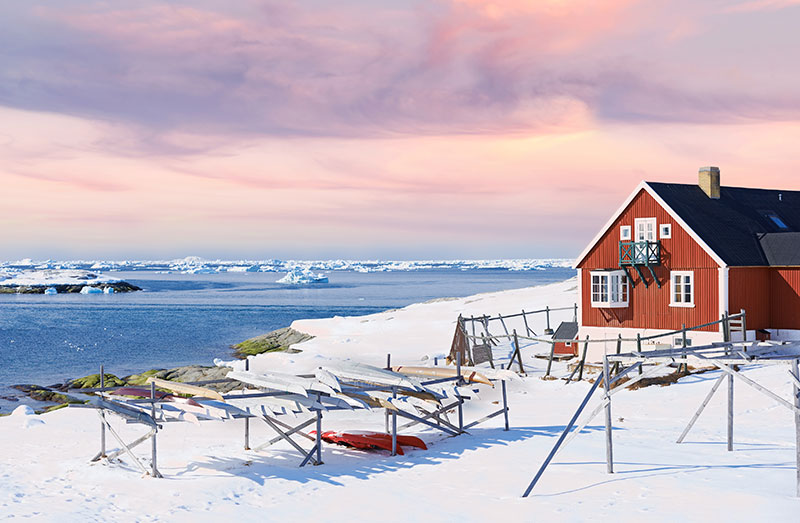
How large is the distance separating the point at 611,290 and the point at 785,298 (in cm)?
688

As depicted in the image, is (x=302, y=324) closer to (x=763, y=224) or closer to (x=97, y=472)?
(x=763, y=224)

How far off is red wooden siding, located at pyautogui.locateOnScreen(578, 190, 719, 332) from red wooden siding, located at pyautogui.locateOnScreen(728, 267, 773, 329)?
2.13 ft

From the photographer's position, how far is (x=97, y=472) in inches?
755

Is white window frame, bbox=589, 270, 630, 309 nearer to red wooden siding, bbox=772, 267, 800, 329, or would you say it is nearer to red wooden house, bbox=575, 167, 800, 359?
red wooden house, bbox=575, 167, 800, 359

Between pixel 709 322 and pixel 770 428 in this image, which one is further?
pixel 709 322

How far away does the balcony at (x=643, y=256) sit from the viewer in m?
33.6

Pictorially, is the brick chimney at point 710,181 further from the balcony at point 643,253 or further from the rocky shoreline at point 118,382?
the rocky shoreline at point 118,382

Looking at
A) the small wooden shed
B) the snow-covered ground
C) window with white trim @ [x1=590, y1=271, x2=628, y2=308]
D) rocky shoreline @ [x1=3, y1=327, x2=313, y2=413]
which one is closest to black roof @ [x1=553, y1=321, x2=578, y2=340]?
the small wooden shed

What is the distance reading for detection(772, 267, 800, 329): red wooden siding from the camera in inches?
1292

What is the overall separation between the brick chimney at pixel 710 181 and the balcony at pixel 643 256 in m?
4.77

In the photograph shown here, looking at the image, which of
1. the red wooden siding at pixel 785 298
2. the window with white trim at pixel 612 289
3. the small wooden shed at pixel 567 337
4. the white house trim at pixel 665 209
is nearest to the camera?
the white house trim at pixel 665 209

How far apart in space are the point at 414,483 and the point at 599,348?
19.4 metres

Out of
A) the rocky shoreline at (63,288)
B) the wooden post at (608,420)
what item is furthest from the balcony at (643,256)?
the rocky shoreline at (63,288)

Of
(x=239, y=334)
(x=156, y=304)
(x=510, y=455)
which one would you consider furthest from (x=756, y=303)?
(x=156, y=304)
